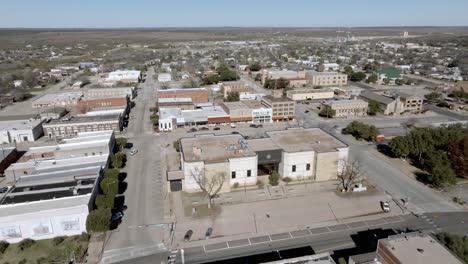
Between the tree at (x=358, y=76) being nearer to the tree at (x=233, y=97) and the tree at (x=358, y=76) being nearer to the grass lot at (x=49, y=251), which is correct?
the tree at (x=233, y=97)

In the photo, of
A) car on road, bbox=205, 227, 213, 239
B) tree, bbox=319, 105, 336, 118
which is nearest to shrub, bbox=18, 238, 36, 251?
car on road, bbox=205, 227, 213, 239

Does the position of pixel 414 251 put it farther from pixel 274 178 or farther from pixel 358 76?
pixel 358 76

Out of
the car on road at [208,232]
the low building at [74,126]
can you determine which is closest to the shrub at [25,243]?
the car on road at [208,232]

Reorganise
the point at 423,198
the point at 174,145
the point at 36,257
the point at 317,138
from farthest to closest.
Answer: the point at 174,145, the point at 317,138, the point at 423,198, the point at 36,257

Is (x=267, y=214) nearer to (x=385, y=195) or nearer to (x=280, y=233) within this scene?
(x=280, y=233)

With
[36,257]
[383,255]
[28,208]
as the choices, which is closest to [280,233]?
[383,255]

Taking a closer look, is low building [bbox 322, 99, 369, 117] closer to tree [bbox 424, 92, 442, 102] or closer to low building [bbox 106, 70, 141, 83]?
tree [bbox 424, 92, 442, 102]
